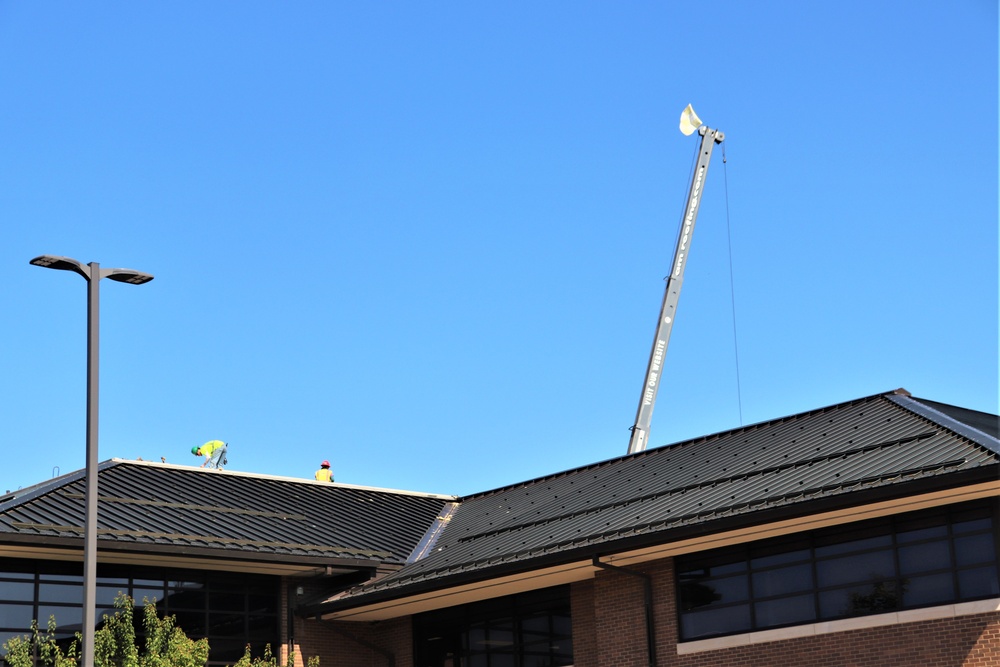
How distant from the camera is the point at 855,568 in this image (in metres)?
20.4

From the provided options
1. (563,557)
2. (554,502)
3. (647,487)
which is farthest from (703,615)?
(554,502)

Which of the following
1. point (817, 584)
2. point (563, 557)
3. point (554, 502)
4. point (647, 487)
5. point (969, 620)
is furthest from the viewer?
point (554, 502)

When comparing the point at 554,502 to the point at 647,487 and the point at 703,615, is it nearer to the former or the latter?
the point at 647,487

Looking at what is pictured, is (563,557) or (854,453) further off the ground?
(854,453)

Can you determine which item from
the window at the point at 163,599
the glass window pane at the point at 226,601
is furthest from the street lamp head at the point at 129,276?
the glass window pane at the point at 226,601

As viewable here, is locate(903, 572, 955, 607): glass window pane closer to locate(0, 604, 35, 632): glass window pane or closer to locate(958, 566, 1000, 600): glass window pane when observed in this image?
locate(958, 566, 1000, 600): glass window pane

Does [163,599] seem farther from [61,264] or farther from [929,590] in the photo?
[929,590]

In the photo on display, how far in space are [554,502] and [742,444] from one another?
4.07 m

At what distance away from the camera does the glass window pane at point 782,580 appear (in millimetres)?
20906

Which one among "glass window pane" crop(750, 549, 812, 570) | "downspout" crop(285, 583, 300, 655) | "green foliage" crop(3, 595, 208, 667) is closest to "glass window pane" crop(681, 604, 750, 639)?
"glass window pane" crop(750, 549, 812, 570)

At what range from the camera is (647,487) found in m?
25.7

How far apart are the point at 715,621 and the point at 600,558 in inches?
84.2

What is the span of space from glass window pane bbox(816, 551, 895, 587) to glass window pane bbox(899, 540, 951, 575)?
0.20 metres

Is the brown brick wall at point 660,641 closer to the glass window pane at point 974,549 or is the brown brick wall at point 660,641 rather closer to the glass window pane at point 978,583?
the glass window pane at point 978,583
